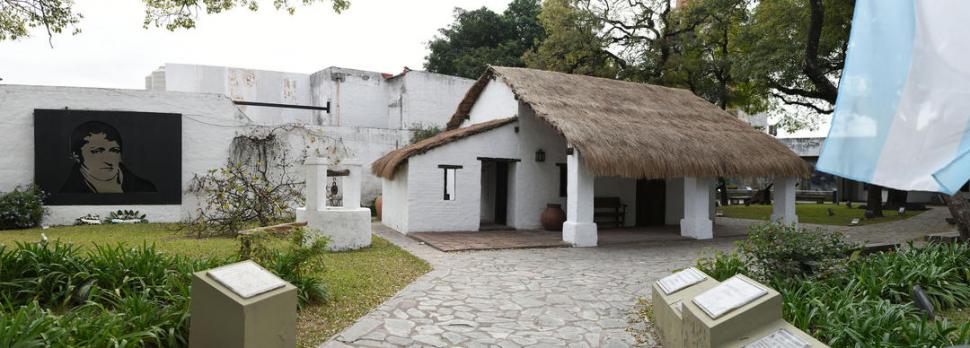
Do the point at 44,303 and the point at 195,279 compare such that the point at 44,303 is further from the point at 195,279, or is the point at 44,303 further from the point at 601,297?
the point at 601,297

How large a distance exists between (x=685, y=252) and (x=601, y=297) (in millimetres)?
4742

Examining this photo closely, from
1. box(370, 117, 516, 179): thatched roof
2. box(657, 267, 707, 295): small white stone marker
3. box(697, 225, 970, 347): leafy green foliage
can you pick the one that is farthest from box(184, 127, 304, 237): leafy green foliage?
box(697, 225, 970, 347): leafy green foliage

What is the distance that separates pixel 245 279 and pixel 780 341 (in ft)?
11.8

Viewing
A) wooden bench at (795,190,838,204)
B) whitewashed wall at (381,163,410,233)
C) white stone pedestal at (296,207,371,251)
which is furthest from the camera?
wooden bench at (795,190,838,204)

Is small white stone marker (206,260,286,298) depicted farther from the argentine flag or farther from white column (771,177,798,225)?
white column (771,177,798,225)

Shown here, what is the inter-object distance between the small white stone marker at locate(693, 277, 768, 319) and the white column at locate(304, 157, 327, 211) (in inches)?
306

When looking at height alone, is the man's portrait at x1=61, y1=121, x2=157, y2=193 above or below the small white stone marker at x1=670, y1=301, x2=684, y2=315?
above

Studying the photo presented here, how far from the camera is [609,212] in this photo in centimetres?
1541

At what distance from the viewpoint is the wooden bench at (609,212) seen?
15102mm

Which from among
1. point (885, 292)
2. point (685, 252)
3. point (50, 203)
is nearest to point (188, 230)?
point (50, 203)

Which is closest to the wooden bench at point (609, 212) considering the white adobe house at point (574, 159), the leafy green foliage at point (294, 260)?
the white adobe house at point (574, 159)

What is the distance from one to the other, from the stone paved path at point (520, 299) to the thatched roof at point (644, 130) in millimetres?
1889

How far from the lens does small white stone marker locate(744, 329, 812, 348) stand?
315 cm

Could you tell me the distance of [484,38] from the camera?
102ft
